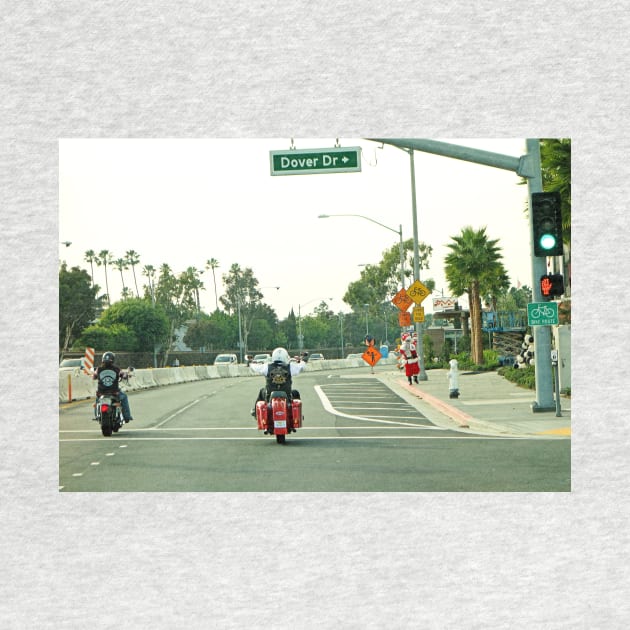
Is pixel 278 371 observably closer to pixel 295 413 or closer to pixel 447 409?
Answer: pixel 295 413

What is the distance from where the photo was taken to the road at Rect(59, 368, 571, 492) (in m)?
10.8

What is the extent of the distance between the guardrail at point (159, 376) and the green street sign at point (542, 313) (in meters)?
8.23

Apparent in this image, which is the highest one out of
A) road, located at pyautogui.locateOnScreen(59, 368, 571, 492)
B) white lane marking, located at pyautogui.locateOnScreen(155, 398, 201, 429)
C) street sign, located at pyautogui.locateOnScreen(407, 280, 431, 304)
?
street sign, located at pyautogui.locateOnScreen(407, 280, 431, 304)

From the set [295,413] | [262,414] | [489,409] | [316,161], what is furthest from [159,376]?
[316,161]

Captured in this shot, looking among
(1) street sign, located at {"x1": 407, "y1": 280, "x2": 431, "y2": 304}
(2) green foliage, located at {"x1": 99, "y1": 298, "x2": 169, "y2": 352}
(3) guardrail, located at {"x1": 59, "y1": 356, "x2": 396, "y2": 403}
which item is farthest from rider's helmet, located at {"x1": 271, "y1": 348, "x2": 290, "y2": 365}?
(2) green foliage, located at {"x1": 99, "y1": 298, "x2": 169, "y2": 352}

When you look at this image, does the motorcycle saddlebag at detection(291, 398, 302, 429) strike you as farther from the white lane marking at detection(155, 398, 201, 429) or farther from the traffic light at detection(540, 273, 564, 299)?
the traffic light at detection(540, 273, 564, 299)

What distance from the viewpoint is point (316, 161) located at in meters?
12.8

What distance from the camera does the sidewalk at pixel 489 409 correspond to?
15.8 meters

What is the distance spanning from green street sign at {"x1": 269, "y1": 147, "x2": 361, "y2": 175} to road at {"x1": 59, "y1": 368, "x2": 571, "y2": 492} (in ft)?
13.0
